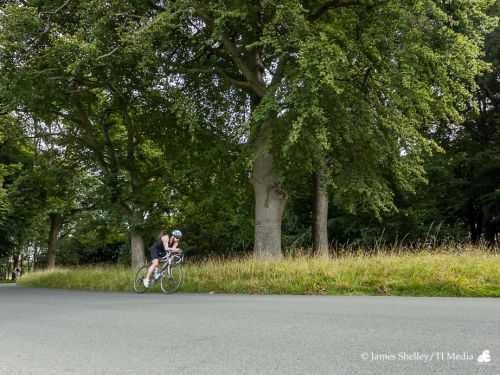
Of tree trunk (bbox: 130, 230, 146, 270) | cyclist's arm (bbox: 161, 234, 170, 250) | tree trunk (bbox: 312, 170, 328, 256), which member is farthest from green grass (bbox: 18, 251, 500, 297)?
tree trunk (bbox: 130, 230, 146, 270)

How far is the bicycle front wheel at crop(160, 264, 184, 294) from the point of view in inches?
552

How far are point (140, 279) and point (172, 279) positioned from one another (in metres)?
1.27

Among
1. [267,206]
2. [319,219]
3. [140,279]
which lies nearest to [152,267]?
[140,279]

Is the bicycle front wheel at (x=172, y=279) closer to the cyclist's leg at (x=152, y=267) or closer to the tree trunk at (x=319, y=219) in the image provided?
the cyclist's leg at (x=152, y=267)

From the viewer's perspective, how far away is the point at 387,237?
29188mm

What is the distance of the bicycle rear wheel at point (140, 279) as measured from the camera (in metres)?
14.7

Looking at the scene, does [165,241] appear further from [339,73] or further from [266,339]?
[266,339]

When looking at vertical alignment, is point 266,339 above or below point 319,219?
below

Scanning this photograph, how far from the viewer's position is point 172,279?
14188 millimetres

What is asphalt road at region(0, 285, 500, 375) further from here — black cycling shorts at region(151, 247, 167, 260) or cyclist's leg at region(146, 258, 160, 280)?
black cycling shorts at region(151, 247, 167, 260)

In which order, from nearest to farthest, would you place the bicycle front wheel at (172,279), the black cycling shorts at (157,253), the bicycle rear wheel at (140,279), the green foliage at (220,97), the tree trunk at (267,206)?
the bicycle front wheel at (172,279)
the black cycling shorts at (157,253)
the green foliage at (220,97)
the bicycle rear wheel at (140,279)
the tree trunk at (267,206)

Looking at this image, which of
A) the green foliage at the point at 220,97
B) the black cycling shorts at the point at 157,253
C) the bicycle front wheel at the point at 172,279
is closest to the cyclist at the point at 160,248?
the black cycling shorts at the point at 157,253

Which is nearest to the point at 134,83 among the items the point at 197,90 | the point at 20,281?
the point at 197,90

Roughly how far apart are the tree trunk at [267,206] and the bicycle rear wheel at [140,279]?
3.60 metres
